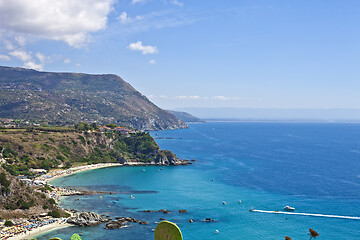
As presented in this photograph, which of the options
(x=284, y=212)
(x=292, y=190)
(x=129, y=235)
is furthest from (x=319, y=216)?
(x=129, y=235)

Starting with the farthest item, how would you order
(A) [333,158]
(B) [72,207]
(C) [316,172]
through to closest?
(A) [333,158] → (C) [316,172] → (B) [72,207]

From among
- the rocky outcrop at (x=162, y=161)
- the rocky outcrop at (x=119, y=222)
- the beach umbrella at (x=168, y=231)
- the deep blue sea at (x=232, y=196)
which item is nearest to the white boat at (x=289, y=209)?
the deep blue sea at (x=232, y=196)

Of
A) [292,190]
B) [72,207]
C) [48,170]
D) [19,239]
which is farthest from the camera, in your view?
[48,170]

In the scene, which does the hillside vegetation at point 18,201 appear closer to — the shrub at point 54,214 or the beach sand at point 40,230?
the shrub at point 54,214

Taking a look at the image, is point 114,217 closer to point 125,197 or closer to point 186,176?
point 125,197

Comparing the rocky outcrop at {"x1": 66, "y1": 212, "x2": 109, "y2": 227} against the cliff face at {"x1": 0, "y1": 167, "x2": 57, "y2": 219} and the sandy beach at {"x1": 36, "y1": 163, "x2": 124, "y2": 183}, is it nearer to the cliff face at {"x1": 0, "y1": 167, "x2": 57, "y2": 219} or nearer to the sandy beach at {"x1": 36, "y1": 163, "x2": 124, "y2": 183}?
the cliff face at {"x1": 0, "y1": 167, "x2": 57, "y2": 219}

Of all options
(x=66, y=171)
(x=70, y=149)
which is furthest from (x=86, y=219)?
(x=70, y=149)

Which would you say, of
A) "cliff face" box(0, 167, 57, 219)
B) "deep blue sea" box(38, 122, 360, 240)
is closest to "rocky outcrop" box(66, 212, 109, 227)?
"deep blue sea" box(38, 122, 360, 240)

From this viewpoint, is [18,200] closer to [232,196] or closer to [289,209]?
[232,196]
